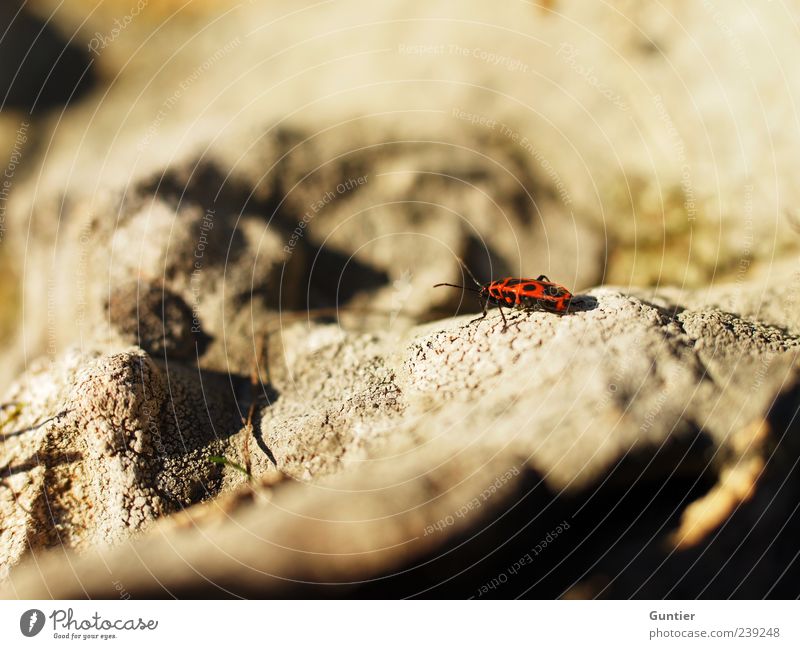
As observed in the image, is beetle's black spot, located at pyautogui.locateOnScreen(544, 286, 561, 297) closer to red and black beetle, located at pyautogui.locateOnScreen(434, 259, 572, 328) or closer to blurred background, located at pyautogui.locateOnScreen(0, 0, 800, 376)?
red and black beetle, located at pyautogui.locateOnScreen(434, 259, 572, 328)

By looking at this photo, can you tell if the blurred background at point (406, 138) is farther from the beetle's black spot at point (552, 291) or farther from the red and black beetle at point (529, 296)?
the beetle's black spot at point (552, 291)

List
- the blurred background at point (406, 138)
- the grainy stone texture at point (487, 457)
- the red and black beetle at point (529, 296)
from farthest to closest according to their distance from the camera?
the blurred background at point (406, 138) < the red and black beetle at point (529, 296) < the grainy stone texture at point (487, 457)

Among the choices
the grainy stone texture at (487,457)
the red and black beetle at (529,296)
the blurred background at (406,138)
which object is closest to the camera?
the grainy stone texture at (487,457)

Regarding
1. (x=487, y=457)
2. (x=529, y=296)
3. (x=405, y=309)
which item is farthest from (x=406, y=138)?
(x=487, y=457)

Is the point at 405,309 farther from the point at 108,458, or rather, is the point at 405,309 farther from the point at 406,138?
the point at 108,458

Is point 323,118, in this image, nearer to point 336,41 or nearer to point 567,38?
point 336,41

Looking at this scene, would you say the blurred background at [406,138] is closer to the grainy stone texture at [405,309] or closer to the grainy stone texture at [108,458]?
the grainy stone texture at [405,309]

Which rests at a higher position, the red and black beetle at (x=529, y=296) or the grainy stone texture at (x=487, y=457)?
the red and black beetle at (x=529, y=296)

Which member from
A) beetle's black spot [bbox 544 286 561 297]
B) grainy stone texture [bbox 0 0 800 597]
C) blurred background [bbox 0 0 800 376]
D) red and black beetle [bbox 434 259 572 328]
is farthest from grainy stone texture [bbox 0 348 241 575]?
beetle's black spot [bbox 544 286 561 297]

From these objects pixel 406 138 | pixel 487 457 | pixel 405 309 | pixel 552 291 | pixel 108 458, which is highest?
pixel 406 138

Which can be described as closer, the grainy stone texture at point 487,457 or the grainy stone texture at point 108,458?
the grainy stone texture at point 487,457

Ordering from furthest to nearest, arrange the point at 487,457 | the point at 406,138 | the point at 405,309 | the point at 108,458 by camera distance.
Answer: the point at 406,138 → the point at 405,309 → the point at 108,458 → the point at 487,457

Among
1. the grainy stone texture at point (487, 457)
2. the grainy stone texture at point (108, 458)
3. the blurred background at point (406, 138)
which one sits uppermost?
the blurred background at point (406, 138)

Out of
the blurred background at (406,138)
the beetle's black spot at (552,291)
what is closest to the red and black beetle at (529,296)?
the beetle's black spot at (552,291)
